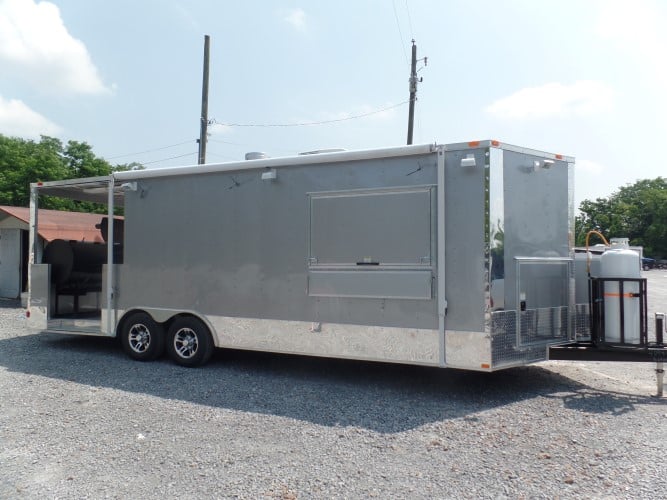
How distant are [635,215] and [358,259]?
67.6 metres

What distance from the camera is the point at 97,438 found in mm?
4617

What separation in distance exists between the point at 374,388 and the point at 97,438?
9.46 ft

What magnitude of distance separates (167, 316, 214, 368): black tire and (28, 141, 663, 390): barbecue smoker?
2 cm

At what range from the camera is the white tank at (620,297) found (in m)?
5.84

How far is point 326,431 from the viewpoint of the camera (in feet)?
15.7

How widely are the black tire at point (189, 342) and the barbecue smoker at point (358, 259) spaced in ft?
0.06

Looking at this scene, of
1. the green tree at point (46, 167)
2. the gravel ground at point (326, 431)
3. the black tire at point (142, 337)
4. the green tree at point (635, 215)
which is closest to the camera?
the gravel ground at point (326, 431)

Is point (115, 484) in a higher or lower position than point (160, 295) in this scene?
lower

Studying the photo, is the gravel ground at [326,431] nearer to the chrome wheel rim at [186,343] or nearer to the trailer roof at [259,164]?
the chrome wheel rim at [186,343]

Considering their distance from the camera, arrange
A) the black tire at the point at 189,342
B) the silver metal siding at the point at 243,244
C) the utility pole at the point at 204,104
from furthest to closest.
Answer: the utility pole at the point at 204,104, the black tire at the point at 189,342, the silver metal siding at the point at 243,244

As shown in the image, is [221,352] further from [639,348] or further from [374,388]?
[639,348]

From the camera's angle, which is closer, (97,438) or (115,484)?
(115,484)

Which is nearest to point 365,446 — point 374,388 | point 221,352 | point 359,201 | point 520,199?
point 374,388

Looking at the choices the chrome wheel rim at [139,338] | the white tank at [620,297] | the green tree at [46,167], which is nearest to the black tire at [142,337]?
the chrome wheel rim at [139,338]
